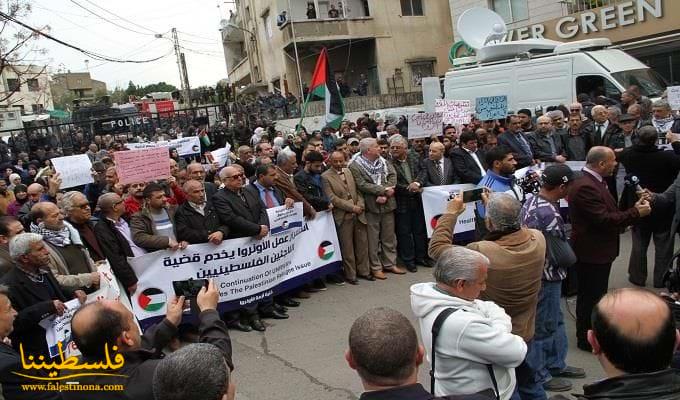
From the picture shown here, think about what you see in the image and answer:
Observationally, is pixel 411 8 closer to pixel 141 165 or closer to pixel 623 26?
pixel 623 26

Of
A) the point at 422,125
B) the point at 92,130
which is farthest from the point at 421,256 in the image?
the point at 92,130

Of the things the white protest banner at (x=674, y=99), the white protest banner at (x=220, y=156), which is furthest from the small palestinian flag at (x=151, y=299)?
the white protest banner at (x=674, y=99)

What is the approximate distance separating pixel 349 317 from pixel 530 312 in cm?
289

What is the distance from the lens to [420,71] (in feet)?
110

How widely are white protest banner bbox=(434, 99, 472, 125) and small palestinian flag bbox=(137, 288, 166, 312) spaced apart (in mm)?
5945

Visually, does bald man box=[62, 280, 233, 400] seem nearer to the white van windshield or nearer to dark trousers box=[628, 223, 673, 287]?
dark trousers box=[628, 223, 673, 287]

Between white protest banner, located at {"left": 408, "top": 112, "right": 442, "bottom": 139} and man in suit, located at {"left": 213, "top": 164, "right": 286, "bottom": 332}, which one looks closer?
man in suit, located at {"left": 213, "top": 164, "right": 286, "bottom": 332}

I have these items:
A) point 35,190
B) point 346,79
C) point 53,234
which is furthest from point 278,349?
point 346,79

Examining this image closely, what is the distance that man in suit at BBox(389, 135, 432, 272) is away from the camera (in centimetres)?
764

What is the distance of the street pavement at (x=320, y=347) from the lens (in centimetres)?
466

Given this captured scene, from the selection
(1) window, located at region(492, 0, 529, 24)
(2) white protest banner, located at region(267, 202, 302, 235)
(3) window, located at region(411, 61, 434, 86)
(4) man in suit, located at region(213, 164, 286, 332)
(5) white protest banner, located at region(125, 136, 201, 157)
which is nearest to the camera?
(4) man in suit, located at region(213, 164, 286, 332)

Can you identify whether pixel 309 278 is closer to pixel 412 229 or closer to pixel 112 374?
pixel 412 229

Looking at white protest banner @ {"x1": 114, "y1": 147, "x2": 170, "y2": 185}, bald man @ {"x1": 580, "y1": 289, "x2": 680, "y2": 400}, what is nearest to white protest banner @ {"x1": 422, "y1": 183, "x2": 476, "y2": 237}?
white protest banner @ {"x1": 114, "y1": 147, "x2": 170, "y2": 185}

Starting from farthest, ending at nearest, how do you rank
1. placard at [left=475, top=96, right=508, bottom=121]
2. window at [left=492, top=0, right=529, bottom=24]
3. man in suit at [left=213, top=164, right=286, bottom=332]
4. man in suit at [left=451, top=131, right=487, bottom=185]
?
1. window at [left=492, top=0, right=529, bottom=24]
2. placard at [left=475, top=96, right=508, bottom=121]
3. man in suit at [left=451, top=131, right=487, bottom=185]
4. man in suit at [left=213, top=164, right=286, bottom=332]
